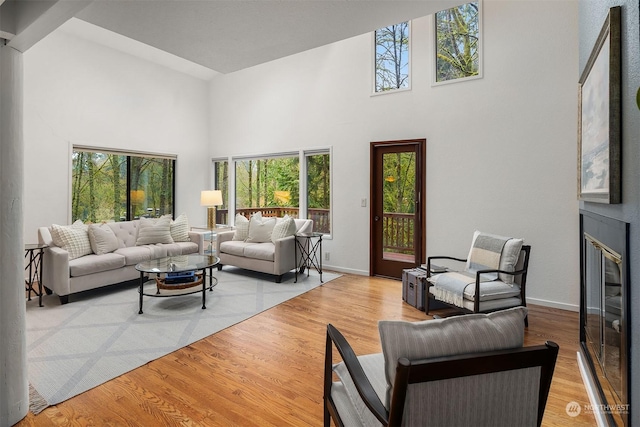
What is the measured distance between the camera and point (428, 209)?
4.50 meters

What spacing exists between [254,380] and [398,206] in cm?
329

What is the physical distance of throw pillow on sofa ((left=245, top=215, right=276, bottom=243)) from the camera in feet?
17.3

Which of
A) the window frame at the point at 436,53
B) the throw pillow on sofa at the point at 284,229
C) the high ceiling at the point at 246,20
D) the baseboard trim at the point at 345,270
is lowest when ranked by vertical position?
the baseboard trim at the point at 345,270

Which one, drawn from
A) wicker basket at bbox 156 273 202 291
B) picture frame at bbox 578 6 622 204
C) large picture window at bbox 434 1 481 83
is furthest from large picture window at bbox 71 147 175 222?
picture frame at bbox 578 6 622 204

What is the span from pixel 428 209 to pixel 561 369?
7.98 feet

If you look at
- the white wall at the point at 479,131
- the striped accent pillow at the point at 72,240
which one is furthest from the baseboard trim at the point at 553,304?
the striped accent pillow at the point at 72,240

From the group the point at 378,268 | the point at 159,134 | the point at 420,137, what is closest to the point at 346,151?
the point at 420,137

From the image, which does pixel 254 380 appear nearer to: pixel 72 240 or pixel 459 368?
pixel 459 368

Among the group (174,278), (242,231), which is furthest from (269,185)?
(174,278)

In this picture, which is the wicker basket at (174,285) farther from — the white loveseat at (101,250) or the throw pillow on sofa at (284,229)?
the throw pillow on sofa at (284,229)

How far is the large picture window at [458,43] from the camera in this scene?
162 inches

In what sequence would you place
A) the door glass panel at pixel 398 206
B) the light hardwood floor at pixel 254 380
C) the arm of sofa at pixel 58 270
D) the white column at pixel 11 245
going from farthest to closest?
the door glass panel at pixel 398 206 < the arm of sofa at pixel 58 270 < the light hardwood floor at pixel 254 380 < the white column at pixel 11 245

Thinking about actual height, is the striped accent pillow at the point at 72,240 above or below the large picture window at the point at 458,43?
below

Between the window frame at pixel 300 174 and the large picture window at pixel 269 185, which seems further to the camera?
the large picture window at pixel 269 185
